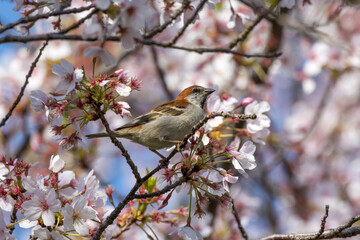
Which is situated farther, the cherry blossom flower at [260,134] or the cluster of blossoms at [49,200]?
the cherry blossom flower at [260,134]

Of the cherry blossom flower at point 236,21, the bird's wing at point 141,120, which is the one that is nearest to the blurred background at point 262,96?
the cherry blossom flower at point 236,21

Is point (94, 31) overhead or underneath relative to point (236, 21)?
underneath

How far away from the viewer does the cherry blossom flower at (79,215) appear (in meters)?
2.94

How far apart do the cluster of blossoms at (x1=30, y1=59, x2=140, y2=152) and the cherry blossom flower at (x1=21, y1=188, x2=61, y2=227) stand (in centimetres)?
50

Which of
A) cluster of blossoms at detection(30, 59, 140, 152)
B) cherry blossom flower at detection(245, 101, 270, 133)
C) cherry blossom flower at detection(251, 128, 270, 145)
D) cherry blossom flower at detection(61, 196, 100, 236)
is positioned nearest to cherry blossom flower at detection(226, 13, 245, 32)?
cherry blossom flower at detection(245, 101, 270, 133)

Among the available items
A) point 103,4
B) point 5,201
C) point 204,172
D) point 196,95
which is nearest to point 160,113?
point 196,95

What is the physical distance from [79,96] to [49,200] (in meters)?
0.72

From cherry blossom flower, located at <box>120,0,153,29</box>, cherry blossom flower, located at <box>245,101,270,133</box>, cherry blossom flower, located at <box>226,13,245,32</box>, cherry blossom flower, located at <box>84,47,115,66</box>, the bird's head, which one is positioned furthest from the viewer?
the bird's head

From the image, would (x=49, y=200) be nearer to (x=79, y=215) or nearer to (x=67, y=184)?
(x=79, y=215)

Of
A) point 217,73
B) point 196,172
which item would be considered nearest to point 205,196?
point 196,172

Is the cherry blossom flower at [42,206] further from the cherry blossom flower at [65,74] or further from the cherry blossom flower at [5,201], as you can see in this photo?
the cherry blossom flower at [65,74]

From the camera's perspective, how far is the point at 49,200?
9.46ft

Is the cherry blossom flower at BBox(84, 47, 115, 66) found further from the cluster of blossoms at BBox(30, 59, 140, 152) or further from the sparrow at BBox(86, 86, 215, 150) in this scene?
the sparrow at BBox(86, 86, 215, 150)

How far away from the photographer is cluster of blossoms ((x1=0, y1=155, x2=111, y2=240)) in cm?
289
